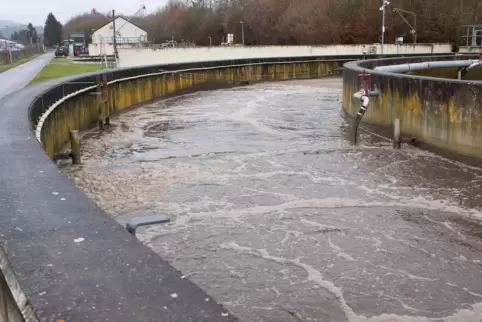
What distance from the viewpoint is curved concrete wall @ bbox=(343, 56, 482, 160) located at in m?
10.7

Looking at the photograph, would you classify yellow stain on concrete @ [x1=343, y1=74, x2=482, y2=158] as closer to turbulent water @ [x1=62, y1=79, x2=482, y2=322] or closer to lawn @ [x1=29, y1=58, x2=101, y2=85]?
turbulent water @ [x1=62, y1=79, x2=482, y2=322]

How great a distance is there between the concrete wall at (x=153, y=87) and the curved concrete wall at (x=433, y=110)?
7286 millimetres

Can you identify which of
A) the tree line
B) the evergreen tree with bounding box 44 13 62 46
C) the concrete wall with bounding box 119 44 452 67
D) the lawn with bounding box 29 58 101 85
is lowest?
the lawn with bounding box 29 58 101 85

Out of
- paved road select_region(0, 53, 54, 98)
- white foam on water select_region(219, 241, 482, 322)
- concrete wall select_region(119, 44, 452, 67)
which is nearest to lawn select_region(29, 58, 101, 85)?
paved road select_region(0, 53, 54, 98)

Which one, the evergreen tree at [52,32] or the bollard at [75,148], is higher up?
the evergreen tree at [52,32]

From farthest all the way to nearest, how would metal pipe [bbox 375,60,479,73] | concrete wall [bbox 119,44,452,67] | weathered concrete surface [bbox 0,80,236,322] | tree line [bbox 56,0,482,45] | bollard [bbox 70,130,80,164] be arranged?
tree line [bbox 56,0,482,45] → concrete wall [bbox 119,44,452,67] → metal pipe [bbox 375,60,479,73] → bollard [bbox 70,130,80,164] → weathered concrete surface [bbox 0,80,236,322]

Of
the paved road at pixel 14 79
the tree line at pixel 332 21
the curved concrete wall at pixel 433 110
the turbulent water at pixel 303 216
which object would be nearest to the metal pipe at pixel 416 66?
the curved concrete wall at pixel 433 110

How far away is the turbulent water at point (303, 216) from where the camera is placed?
17.9 ft

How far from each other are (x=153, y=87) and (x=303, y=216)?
53.4ft

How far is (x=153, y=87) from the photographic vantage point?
912 inches

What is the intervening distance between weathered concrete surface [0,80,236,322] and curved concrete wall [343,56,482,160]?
8533 millimetres

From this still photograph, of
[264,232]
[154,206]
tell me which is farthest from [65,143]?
[264,232]

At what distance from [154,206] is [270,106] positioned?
13132 millimetres

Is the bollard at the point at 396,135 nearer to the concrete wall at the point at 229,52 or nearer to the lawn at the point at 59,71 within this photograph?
the lawn at the point at 59,71
